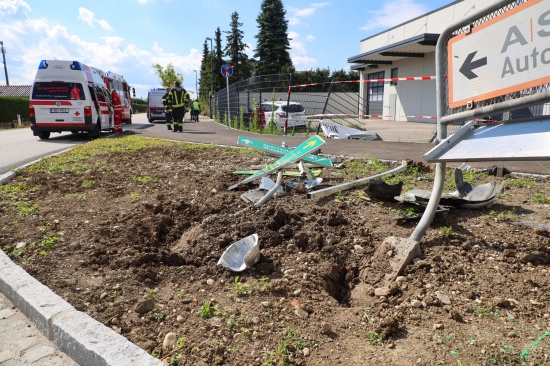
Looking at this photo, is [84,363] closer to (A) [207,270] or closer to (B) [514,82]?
(A) [207,270]

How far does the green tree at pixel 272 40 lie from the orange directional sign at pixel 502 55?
2186 inches

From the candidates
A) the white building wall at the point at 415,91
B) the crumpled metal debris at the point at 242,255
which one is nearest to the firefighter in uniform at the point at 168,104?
the white building wall at the point at 415,91

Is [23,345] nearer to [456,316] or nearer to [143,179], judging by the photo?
[456,316]

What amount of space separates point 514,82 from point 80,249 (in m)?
3.36

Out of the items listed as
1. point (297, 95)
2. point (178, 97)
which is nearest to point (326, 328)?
point (297, 95)

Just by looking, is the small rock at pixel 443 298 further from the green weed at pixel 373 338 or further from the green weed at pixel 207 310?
the green weed at pixel 207 310

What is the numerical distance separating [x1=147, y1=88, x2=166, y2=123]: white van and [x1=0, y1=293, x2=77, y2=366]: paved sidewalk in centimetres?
3027

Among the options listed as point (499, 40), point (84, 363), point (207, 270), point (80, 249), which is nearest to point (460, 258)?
point (499, 40)

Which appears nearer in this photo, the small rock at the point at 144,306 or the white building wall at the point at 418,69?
the small rock at the point at 144,306

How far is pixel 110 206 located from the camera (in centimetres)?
476

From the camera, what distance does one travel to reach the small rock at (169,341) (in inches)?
85.0

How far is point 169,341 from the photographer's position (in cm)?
218

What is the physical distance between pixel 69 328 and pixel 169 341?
1.93 ft

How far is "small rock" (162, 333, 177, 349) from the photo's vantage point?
7.08 ft
